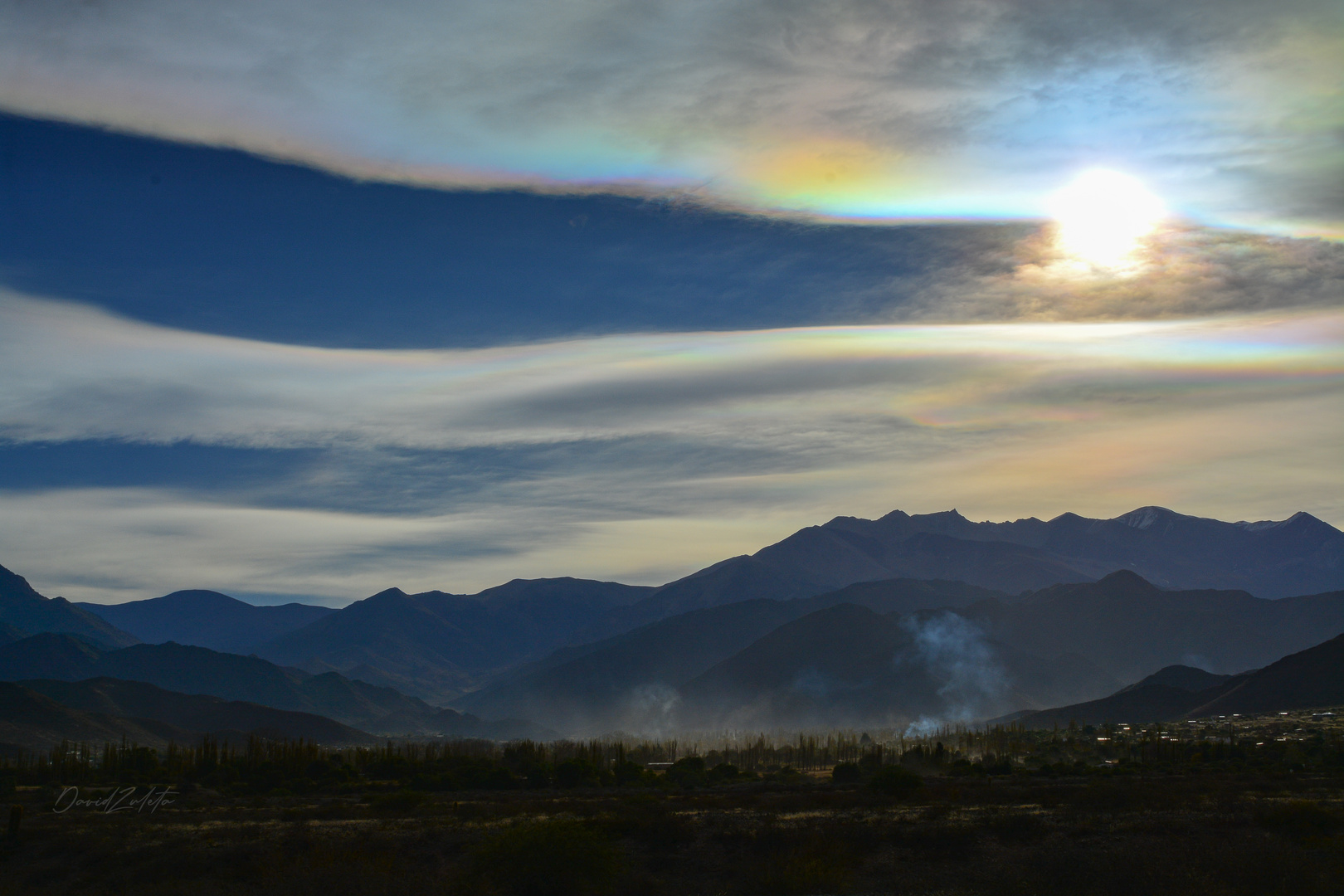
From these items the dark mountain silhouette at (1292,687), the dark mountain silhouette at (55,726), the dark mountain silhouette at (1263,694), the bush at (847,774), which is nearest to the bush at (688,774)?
the bush at (847,774)

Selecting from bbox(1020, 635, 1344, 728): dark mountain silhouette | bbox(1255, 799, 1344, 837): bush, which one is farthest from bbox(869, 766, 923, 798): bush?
bbox(1020, 635, 1344, 728): dark mountain silhouette

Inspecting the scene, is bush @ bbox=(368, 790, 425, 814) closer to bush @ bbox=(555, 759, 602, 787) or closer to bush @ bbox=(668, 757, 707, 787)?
bush @ bbox=(555, 759, 602, 787)

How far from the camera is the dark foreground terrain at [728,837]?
29.7 metres

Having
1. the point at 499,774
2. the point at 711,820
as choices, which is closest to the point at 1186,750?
the point at 499,774

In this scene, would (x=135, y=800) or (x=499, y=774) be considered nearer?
(x=135, y=800)

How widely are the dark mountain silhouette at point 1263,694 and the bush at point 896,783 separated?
412 ft

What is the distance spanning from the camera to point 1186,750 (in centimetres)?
9600

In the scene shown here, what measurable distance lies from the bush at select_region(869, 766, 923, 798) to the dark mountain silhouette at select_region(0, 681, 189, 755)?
148405 mm

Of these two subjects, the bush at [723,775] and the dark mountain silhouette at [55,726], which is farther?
the dark mountain silhouette at [55,726]

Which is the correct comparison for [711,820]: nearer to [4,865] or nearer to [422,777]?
[4,865]

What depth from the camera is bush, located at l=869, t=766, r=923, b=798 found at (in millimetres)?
54594

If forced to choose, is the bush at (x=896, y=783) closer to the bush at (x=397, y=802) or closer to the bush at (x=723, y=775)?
the bush at (x=723, y=775)

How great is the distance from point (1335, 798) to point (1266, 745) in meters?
52.2

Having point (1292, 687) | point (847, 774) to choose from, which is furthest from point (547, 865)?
point (1292, 687)
